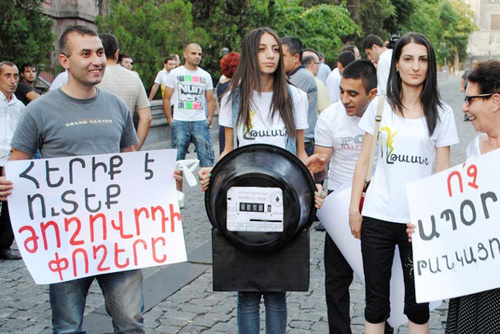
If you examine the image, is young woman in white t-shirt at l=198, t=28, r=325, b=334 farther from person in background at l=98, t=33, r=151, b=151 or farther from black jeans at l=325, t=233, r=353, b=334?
person in background at l=98, t=33, r=151, b=151

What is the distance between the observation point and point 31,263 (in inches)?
132

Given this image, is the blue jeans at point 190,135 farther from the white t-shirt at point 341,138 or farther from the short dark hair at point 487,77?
the short dark hair at point 487,77

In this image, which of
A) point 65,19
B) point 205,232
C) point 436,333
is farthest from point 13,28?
point 436,333

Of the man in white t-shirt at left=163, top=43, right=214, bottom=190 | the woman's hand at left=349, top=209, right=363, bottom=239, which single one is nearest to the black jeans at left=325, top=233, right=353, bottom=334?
the woman's hand at left=349, top=209, right=363, bottom=239

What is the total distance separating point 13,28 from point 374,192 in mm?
8251

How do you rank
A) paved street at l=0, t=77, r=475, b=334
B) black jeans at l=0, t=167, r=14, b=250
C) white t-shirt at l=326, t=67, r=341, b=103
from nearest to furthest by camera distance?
paved street at l=0, t=77, r=475, b=334
black jeans at l=0, t=167, r=14, b=250
white t-shirt at l=326, t=67, r=341, b=103

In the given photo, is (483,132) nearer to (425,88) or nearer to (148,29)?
(425,88)

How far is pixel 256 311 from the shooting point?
3.65 metres

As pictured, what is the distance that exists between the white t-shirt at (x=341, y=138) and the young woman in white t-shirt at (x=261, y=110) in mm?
430

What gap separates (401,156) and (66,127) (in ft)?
5.45

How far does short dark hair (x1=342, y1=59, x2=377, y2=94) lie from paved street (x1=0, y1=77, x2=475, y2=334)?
1.61m

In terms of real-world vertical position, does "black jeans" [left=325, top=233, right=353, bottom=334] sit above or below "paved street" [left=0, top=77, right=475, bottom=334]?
above

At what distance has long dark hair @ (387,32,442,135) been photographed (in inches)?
135

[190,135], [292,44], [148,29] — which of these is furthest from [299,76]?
[148,29]
